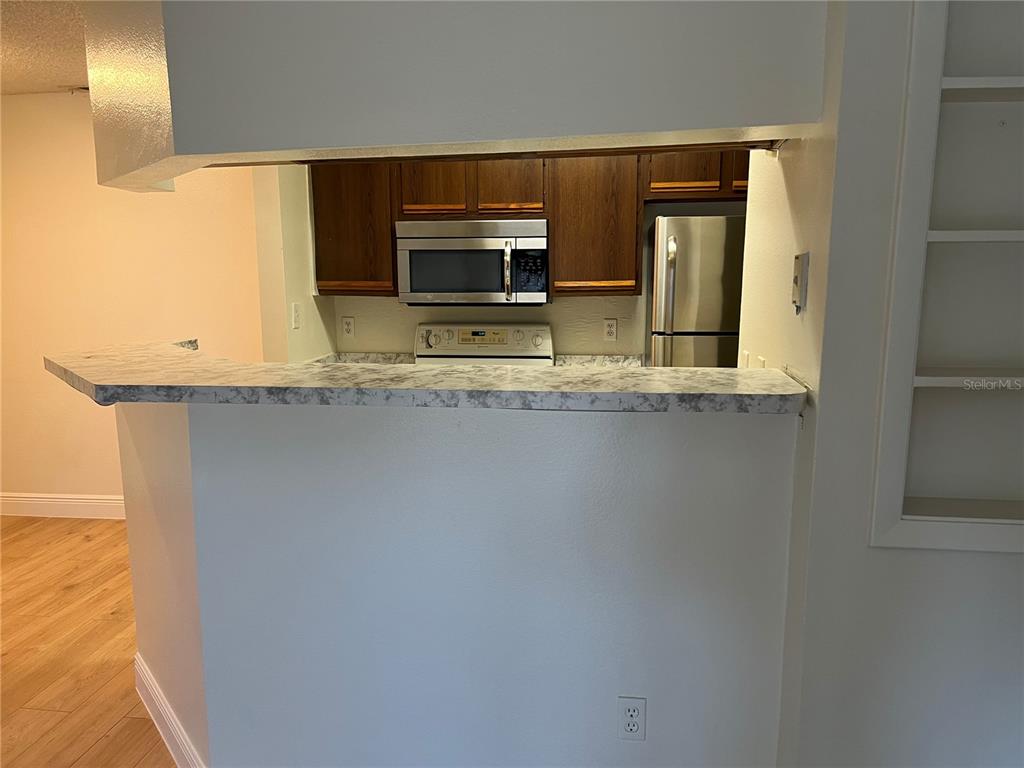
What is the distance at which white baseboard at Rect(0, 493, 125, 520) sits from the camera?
12.6 feet

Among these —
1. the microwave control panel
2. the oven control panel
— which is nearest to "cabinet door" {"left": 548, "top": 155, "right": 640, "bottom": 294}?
the microwave control panel

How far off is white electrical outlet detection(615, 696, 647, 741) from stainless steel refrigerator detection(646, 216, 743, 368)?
1.92 meters

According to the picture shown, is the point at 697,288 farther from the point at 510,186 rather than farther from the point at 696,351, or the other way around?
the point at 510,186

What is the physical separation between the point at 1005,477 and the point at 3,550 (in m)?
4.21

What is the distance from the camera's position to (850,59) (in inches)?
43.9

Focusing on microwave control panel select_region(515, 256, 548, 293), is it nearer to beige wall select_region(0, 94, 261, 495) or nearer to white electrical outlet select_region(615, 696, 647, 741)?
beige wall select_region(0, 94, 261, 495)

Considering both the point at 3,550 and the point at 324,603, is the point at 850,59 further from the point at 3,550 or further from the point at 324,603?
the point at 3,550

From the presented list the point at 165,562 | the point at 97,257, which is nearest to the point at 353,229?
the point at 97,257

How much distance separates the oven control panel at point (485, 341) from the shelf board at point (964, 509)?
2426 mm

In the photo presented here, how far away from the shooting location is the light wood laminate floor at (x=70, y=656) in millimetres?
1963

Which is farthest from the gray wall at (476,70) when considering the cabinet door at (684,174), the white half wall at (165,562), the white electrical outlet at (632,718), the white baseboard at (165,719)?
the cabinet door at (684,174)

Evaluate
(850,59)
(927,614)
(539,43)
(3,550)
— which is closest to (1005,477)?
(927,614)

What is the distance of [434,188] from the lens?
11.3 feet

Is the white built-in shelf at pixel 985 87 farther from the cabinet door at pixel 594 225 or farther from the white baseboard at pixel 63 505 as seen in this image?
the white baseboard at pixel 63 505
